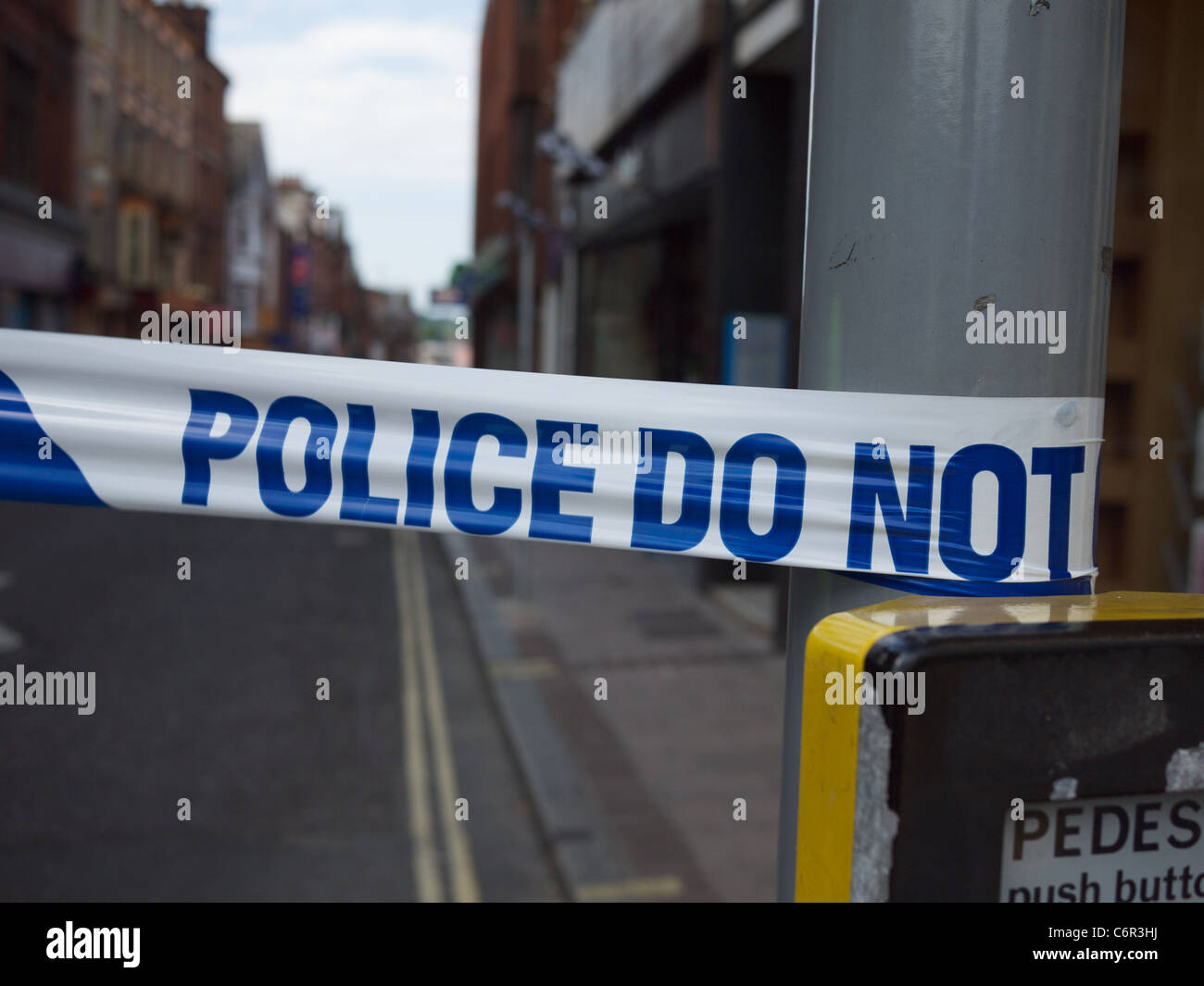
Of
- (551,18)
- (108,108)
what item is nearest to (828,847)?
(551,18)

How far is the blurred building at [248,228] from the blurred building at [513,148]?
17.2 m

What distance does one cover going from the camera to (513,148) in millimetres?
37719

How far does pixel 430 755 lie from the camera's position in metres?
7.58

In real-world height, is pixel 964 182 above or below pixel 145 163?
below

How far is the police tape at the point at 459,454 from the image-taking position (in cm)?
185
